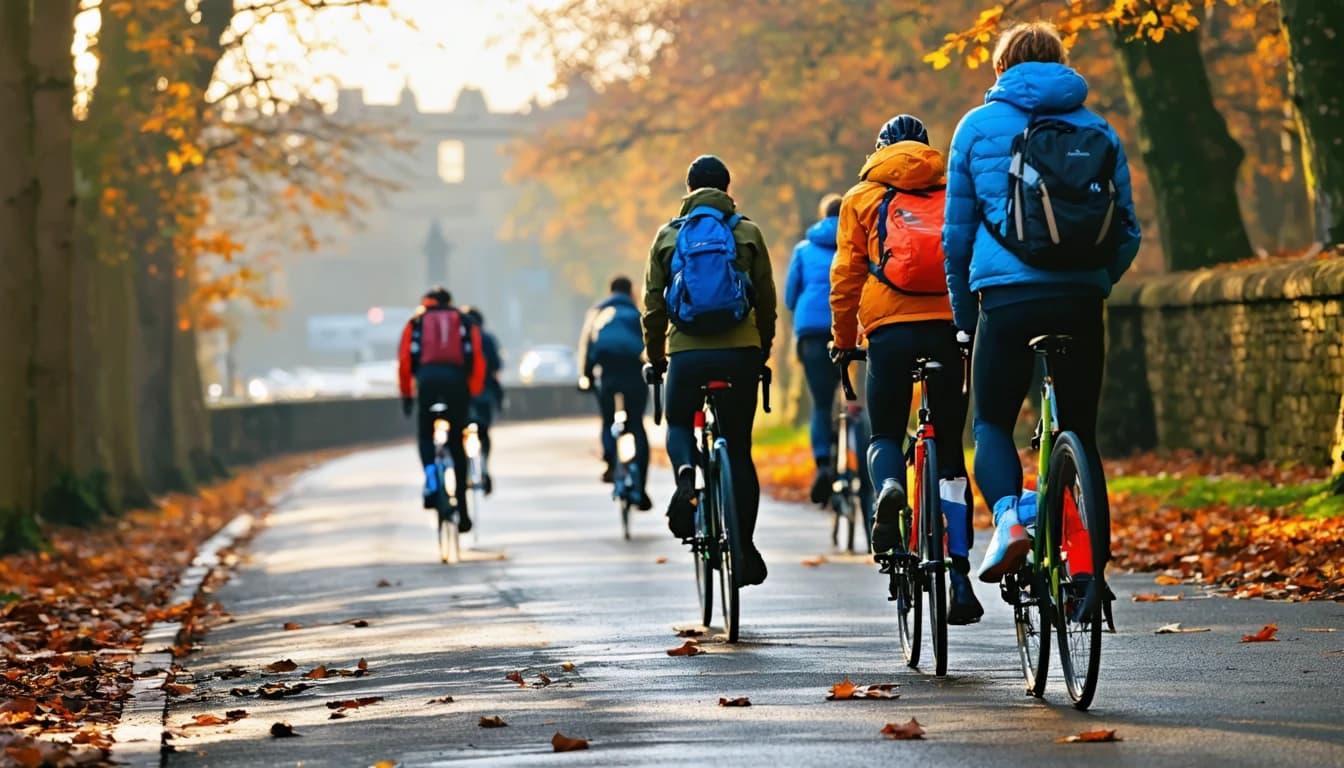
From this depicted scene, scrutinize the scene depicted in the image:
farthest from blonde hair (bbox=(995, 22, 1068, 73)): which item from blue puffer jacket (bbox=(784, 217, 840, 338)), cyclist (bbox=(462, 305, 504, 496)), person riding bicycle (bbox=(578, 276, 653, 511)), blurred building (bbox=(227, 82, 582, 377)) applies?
blurred building (bbox=(227, 82, 582, 377))

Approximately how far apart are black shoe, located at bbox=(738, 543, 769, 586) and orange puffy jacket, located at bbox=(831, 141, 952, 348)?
1.55 m

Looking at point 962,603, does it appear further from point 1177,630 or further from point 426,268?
point 426,268

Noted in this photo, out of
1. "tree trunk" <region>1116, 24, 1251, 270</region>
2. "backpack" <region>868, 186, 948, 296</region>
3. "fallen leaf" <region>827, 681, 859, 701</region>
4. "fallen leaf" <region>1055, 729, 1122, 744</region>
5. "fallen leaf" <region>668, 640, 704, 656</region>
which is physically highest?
"tree trunk" <region>1116, 24, 1251, 270</region>

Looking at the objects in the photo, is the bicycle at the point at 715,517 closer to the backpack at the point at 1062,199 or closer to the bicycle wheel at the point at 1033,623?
the bicycle wheel at the point at 1033,623

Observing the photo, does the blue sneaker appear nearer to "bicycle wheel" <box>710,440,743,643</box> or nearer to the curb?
the curb

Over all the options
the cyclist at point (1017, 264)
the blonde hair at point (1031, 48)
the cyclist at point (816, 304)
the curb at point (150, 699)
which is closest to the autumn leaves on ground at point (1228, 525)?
the cyclist at point (816, 304)

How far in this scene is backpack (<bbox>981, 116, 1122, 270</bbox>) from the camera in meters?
7.77

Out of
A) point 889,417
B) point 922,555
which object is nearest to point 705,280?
point 889,417

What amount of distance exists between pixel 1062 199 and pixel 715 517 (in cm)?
379

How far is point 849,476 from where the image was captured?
53.4 feet

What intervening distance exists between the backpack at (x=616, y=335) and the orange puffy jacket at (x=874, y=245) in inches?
373

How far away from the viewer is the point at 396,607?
551 inches

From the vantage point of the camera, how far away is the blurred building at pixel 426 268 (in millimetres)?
115000

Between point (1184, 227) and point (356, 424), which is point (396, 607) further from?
point (356, 424)
